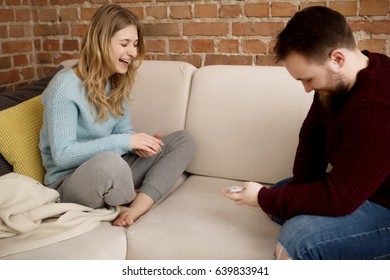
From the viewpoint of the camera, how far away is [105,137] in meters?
1.57

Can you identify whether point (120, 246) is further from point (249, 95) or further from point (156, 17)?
point (156, 17)

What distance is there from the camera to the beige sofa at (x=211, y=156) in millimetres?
1273

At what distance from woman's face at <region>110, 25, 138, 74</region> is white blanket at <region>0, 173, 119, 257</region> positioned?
0.53 m

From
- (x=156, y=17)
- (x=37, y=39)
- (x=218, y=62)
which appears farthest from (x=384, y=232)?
(x=37, y=39)

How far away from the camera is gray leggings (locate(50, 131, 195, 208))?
54.9 inches

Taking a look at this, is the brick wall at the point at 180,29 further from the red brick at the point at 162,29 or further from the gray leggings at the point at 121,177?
the gray leggings at the point at 121,177

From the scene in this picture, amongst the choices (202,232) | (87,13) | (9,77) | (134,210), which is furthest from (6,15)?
(202,232)

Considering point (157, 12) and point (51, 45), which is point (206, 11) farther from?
point (51, 45)

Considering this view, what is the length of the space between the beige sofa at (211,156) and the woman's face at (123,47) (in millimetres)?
279

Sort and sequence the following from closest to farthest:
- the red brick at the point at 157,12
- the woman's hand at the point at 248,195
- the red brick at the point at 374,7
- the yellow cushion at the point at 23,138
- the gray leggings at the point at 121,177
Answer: the woman's hand at the point at 248,195 → the gray leggings at the point at 121,177 → the yellow cushion at the point at 23,138 → the red brick at the point at 374,7 → the red brick at the point at 157,12

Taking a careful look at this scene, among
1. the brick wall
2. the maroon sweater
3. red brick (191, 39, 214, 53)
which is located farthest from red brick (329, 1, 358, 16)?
the maroon sweater

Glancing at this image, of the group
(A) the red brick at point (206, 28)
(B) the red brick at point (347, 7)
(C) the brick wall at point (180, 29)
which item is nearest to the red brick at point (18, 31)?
(C) the brick wall at point (180, 29)

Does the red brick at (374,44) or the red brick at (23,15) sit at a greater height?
the red brick at (23,15)

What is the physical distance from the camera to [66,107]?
149 cm
